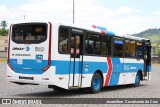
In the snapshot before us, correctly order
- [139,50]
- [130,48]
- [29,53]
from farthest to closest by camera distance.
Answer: [139,50] → [130,48] → [29,53]

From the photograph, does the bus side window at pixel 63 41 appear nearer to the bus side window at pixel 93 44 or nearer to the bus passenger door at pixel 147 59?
the bus side window at pixel 93 44

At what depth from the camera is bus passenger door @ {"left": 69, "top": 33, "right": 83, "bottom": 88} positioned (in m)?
16.1

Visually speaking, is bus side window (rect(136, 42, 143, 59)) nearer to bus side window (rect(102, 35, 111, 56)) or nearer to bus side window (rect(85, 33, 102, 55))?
bus side window (rect(102, 35, 111, 56))

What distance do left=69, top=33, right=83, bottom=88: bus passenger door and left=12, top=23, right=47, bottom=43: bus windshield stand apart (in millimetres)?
1277

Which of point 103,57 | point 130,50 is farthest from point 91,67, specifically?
point 130,50

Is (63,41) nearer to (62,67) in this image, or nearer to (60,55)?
(60,55)

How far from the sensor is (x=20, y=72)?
15719 mm

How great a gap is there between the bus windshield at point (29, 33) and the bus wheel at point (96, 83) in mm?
3347

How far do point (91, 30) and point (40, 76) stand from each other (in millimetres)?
3585

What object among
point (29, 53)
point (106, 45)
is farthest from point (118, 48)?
point (29, 53)

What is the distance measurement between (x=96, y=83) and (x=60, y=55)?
325cm

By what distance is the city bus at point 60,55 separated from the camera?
15.2 metres

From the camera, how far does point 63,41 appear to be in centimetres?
1568

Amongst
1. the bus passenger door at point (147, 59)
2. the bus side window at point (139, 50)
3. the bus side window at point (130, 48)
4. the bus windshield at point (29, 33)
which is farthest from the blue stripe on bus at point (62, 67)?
the bus passenger door at point (147, 59)
